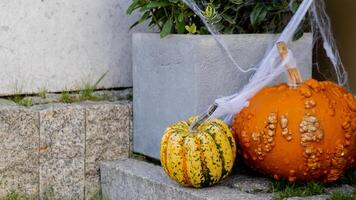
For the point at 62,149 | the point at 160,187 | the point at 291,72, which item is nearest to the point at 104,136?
the point at 62,149

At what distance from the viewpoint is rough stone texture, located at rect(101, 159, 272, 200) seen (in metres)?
2.86

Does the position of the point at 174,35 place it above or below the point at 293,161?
above

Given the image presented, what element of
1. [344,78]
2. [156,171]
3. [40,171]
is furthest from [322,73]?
[40,171]

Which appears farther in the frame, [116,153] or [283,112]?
[116,153]

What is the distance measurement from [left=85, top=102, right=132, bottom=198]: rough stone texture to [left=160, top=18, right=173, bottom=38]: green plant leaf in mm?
486

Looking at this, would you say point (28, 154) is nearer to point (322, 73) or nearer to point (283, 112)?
point (283, 112)

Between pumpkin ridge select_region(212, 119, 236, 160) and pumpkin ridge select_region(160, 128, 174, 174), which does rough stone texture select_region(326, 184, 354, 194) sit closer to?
pumpkin ridge select_region(212, 119, 236, 160)

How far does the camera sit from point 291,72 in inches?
122

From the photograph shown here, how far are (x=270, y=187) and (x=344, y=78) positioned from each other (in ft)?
4.39

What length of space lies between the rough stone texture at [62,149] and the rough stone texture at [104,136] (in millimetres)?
40

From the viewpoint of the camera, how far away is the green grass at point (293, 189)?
2.84 meters

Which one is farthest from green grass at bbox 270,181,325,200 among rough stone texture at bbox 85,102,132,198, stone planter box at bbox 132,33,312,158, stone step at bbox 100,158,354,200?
rough stone texture at bbox 85,102,132,198

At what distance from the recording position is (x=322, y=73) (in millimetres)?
4594

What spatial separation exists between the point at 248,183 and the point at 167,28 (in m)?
0.81
